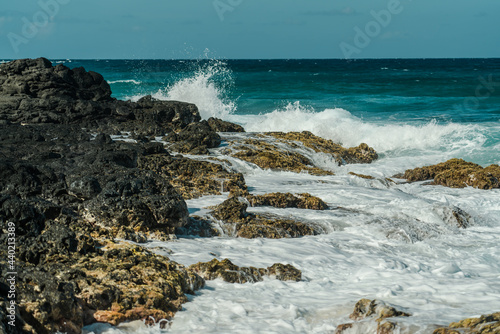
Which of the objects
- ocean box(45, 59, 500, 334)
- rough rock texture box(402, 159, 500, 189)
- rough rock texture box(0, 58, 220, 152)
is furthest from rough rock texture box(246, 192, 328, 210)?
rough rock texture box(402, 159, 500, 189)

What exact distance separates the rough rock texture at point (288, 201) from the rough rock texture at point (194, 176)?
59 cm

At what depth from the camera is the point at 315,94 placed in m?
38.8

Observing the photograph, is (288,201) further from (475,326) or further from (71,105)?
(71,105)

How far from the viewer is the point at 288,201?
29.1ft

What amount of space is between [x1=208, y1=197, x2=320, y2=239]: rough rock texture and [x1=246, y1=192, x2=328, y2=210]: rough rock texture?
100 cm

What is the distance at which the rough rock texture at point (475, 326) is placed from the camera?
371cm

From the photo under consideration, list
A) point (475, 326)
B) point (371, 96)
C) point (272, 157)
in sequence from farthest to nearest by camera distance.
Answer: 1. point (371, 96)
2. point (272, 157)
3. point (475, 326)

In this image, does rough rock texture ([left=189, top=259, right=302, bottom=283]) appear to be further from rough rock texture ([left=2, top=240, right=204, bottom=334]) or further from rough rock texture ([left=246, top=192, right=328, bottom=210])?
rough rock texture ([left=246, top=192, right=328, bottom=210])

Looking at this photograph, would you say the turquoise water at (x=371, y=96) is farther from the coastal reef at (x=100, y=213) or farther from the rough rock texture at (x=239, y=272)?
the rough rock texture at (x=239, y=272)

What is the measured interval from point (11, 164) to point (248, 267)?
13.8 ft

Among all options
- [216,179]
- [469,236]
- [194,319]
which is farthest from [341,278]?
[216,179]

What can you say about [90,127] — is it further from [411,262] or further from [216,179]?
[411,262]

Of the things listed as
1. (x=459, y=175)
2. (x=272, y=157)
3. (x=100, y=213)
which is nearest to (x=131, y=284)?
(x=100, y=213)

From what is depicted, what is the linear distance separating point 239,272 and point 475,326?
8.06ft
